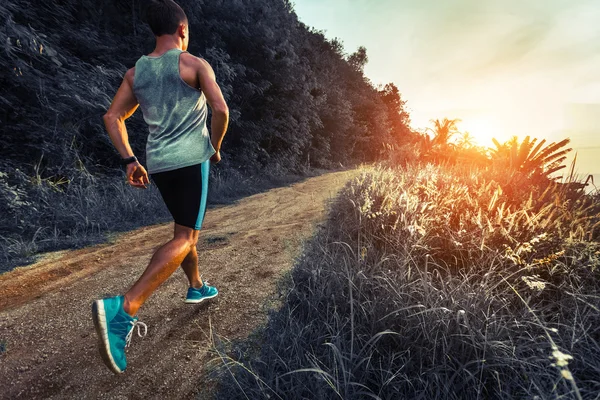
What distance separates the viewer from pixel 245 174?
1210 centimetres

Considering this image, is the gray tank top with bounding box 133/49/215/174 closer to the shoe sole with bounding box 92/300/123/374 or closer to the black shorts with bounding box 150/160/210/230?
the black shorts with bounding box 150/160/210/230

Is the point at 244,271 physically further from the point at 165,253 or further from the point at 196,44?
the point at 196,44

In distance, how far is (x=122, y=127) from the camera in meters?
2.27

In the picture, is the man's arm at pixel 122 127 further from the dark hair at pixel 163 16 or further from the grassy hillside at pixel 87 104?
the grassy hillside at pixel 87 104

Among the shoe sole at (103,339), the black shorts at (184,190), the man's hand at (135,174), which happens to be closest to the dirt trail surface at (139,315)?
the shoe sole at (103,339)

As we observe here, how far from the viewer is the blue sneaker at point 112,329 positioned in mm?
1706

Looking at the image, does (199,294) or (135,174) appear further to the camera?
(199,294)

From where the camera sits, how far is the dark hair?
216 centimetres

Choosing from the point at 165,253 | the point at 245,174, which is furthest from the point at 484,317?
the point at 245,174

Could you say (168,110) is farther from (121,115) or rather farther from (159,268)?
(159,268)

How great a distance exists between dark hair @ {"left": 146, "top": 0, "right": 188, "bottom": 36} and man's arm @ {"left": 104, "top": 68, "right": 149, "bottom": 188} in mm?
370

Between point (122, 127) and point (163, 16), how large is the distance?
86cm

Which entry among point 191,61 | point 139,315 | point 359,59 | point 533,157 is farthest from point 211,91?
point 359,59

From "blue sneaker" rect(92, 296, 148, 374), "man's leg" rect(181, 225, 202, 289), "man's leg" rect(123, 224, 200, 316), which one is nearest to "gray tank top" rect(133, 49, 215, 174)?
"man's leg" rect(123, 224, 200, 316)
